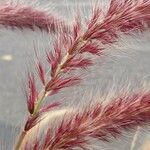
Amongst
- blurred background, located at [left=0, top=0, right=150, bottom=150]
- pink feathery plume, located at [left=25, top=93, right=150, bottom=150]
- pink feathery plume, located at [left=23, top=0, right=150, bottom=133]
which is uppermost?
pink feathery plume, located at [left=23, top=0, right=150, bottom=133]

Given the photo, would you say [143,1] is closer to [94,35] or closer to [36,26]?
[94,35]

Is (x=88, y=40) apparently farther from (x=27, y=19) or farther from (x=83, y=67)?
(x=27, y=19)

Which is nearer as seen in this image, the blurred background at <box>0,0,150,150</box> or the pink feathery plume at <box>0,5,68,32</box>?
the pink feathery plume at <box>0,5,68,32</box>

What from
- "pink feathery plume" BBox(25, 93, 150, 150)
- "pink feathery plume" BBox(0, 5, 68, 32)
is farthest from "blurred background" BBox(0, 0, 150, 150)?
"pink feathery plume" BBox(25, 93, 150, 150)

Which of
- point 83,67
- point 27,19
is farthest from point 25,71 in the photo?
point 83,67

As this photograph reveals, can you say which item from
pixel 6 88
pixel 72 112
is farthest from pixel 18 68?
pixel 72 112

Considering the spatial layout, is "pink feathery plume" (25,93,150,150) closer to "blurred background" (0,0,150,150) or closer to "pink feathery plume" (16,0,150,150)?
"pink feathery plume" (16,0,150,150)

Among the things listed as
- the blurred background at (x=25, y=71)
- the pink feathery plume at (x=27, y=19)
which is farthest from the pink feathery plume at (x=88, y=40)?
the blurred background at (x=25, y=71)
